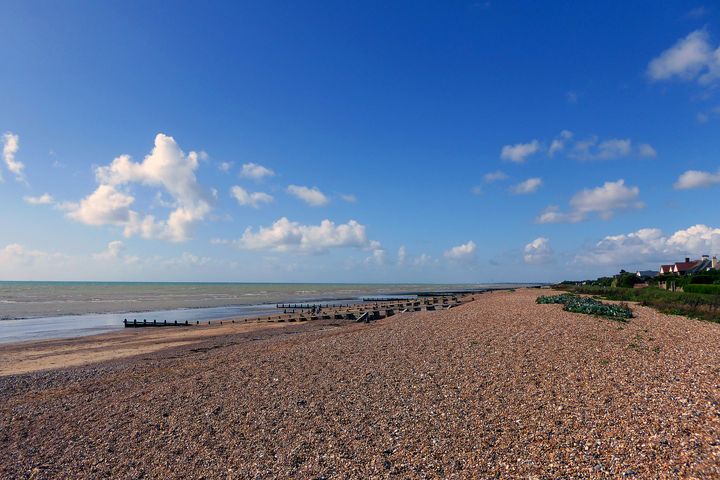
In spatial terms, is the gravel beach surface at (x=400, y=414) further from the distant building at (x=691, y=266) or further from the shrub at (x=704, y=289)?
the distant building at (x=691, y=266)

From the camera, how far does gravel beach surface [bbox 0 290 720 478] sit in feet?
23.9

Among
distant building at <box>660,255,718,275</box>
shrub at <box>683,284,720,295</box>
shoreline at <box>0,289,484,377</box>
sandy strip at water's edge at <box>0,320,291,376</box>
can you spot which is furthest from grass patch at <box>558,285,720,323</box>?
distant building at <box>660,255,718,275</box>

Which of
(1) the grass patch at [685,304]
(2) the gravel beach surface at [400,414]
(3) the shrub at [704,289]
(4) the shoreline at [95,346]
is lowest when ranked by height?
(4) the shoreline at [95,346]

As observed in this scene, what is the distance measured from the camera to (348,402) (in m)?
10.8

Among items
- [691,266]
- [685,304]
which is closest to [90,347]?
[685,304]

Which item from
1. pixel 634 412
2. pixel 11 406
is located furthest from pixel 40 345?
pixel 634 412

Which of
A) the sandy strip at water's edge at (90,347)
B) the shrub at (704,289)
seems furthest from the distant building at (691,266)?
the sandy strip at water's edge at (90,347)

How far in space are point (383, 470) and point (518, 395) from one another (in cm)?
451

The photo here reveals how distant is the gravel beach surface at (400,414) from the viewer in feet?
23.9

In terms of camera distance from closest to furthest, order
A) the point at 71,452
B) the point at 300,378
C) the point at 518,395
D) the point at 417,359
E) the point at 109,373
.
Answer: the point at 71,452 < the point at 518,395 < the point at 300,378 < the point at 417,359 < the point at 109,373

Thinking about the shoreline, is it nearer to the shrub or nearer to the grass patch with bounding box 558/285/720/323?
the grass patch with bounding box 558/285/720/323

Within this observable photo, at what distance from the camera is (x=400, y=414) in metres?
9.69

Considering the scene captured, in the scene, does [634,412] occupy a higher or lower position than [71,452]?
higher

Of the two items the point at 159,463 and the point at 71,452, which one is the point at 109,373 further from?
the point at 159,463
